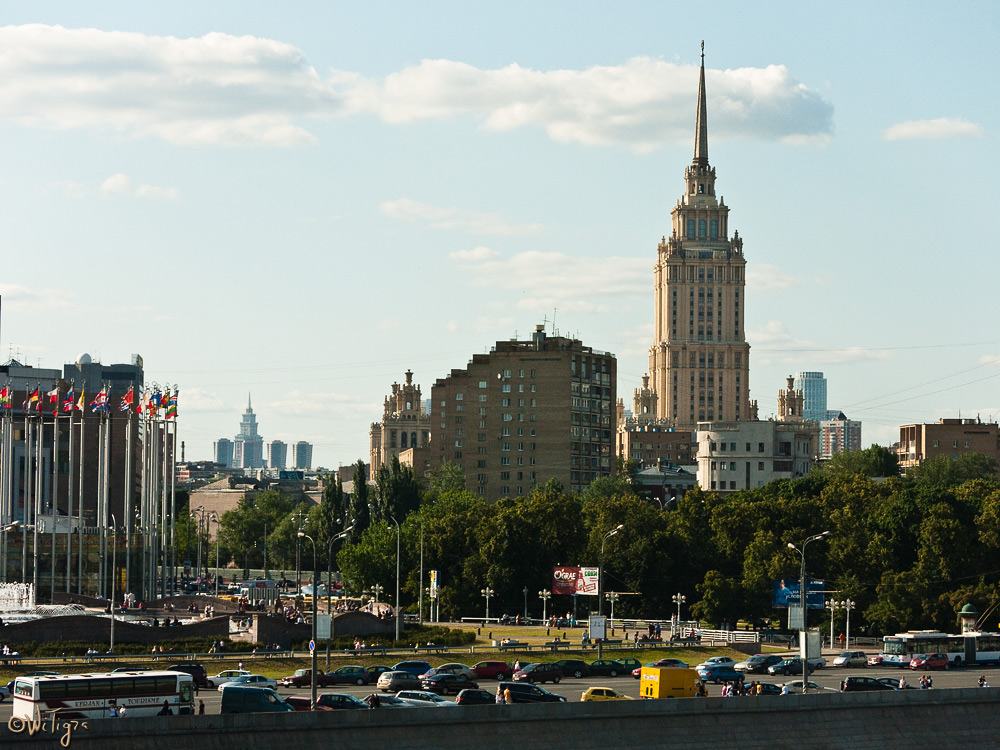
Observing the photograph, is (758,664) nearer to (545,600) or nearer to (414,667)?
(414,667)

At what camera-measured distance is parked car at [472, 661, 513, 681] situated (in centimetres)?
7931

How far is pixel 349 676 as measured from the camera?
75188 mm

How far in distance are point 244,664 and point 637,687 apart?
21.1 meters

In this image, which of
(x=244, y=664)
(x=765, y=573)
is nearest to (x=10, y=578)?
(x=244, y=664)

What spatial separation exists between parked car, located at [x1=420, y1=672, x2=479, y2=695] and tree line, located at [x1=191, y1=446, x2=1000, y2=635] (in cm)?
4392

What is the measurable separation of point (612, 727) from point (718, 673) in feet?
75.1

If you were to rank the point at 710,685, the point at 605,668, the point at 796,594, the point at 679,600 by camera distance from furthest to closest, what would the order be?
the point at 679,600
the point at 796,594
the point at 605,668
the point at 710,685

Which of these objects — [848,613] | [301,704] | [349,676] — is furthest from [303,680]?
[848,613]

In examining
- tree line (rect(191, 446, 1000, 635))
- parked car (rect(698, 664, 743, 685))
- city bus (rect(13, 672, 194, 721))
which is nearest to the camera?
city bus (rect(13, 672, 194, 721))

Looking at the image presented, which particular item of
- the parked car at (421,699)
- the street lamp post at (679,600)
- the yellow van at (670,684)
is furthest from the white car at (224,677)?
the street lamp post at (679,600)

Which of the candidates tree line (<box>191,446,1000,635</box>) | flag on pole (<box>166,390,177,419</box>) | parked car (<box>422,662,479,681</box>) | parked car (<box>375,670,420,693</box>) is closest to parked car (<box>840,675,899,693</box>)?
parked car (<box>422,662,479,681</box>)

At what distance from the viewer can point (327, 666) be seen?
7650 centimetres

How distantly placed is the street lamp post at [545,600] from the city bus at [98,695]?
187ft

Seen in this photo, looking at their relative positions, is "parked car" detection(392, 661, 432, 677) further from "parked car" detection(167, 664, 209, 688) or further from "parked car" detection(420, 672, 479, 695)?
"parked car" detection(167, 664, 209, 688)
